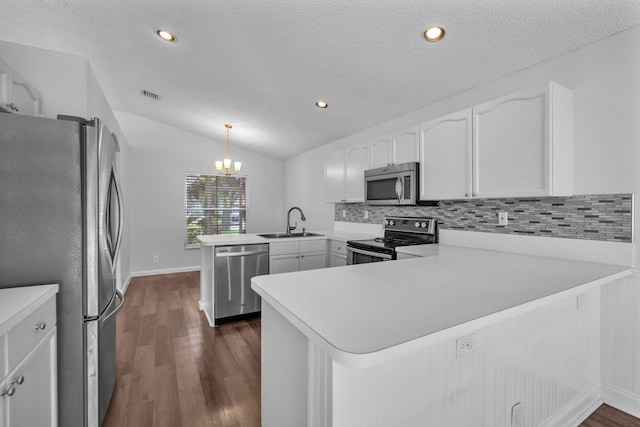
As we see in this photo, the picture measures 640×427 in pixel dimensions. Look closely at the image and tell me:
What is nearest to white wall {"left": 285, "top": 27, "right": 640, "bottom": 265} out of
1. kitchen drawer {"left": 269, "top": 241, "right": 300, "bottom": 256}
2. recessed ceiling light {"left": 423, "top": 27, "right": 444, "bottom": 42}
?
recessed ceiling light {"left": 423, "top": 27, "right": 444, "bottom": 42}

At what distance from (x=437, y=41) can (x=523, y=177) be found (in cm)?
110

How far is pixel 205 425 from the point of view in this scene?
1674 mm

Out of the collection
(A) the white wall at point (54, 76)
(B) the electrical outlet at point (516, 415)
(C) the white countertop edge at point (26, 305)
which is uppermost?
(A) the white wall at point (54, 76)

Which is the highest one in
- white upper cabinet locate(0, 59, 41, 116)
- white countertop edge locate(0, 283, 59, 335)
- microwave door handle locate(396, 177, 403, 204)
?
white upper cabinet locate(0, 59, 41, 116)

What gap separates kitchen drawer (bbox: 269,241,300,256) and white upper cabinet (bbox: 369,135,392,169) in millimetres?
1319

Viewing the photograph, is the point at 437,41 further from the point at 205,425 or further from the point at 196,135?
the point at 196,135

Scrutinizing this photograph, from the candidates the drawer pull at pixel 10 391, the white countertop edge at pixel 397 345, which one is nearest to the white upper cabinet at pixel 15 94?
the drawer pull at pixel 10 391

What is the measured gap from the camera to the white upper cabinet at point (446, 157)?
7.29ft

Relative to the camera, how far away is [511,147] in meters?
1.93

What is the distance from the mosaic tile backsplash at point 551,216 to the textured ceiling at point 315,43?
1.02 m

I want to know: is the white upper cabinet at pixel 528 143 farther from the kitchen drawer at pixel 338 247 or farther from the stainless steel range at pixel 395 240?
the kitchen drawer at pixel 338 247

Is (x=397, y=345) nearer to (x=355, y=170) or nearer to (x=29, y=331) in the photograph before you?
(x=29, y=331)

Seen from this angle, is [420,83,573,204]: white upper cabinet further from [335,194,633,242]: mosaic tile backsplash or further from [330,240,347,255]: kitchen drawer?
[330,240,347,255]: kitchen drawer

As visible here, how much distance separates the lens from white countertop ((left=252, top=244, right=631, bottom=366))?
2.38 feet
